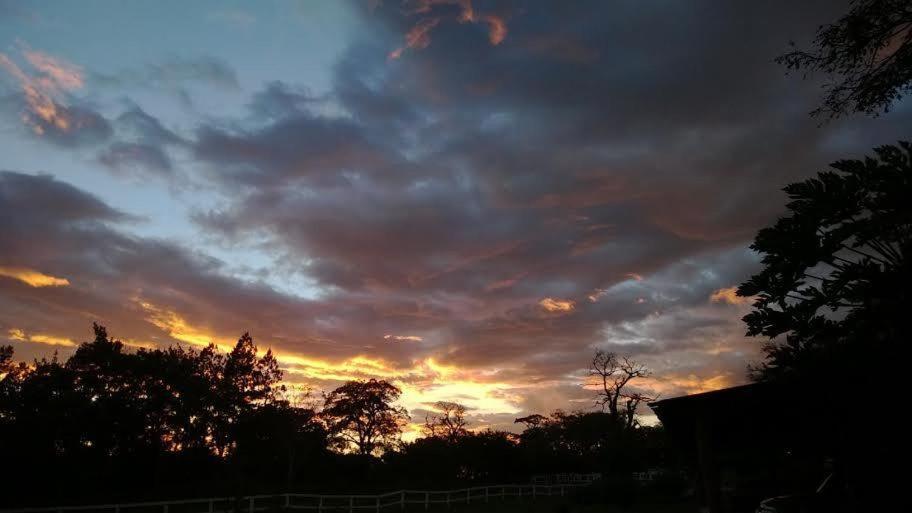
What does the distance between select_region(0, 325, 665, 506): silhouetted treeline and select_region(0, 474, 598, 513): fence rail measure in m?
5.94

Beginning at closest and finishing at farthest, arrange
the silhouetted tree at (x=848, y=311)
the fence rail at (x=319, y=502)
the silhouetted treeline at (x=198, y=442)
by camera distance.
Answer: the silhouetted tree at (x=848, y=311) < the fence rail at (x=319, y=502) < the silhouetted treeline at (x=198, y=442)

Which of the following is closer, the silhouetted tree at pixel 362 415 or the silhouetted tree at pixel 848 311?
the silhouetted tree at pixel 848 311

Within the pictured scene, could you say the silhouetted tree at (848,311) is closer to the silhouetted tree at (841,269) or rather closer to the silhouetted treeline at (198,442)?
the silhouetted tree at (841,269)

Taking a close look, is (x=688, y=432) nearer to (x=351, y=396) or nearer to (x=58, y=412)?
(x=58, y=412)

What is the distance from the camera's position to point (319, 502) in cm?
2919

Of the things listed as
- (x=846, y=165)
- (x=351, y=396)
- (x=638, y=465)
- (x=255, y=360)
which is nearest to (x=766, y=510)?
(x=846, y=165)

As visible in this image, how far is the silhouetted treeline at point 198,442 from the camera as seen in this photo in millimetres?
38219

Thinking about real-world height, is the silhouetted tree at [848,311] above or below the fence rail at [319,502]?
above

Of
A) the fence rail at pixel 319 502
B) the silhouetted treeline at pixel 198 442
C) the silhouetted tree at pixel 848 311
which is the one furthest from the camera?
the silhouetted treeline at pixel 198 442

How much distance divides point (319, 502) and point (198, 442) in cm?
2488

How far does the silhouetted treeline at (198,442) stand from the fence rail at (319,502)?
19.5 feet

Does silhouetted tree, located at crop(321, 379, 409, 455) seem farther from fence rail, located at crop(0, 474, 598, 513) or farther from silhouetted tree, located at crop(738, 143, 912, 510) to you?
silhouetted tree, located at crop(738, 143, 912, 510)

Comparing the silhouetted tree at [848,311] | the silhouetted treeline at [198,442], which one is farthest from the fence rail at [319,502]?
the silhouetted tree at [848,311]

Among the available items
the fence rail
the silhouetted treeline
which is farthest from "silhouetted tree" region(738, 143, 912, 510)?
the silhouetted treeline
